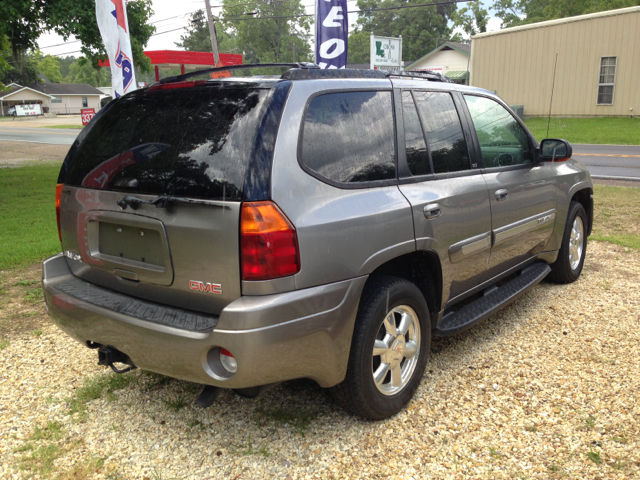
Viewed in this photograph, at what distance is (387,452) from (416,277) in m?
1.02

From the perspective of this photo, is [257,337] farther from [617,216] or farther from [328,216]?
[617,216]

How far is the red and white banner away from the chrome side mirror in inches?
220

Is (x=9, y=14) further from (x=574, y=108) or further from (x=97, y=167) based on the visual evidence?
(x=574, y=108)

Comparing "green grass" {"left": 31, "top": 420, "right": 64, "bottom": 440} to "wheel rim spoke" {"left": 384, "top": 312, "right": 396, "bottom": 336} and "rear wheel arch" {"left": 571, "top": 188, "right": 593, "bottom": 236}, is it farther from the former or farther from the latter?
"rear wheel arch" {"left": 571, "top": 188, "right": 593, "bottom": 236}

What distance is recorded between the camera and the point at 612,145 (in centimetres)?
1748

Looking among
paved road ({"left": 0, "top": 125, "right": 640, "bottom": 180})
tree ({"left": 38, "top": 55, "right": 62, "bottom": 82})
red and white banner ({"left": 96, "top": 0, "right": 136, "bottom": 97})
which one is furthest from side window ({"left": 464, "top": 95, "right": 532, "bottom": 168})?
tree ({"left": 38, "top": 55, "right": 62, "bottom": 82})

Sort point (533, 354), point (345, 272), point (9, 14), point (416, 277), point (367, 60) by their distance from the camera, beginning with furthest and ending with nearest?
point (367, 60), point (9, 14), point (533, 354), point (416, 277), point (345, 272)

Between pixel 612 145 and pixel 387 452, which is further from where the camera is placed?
pixel 612 145

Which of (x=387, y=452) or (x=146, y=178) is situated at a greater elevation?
(x=146, y=178)

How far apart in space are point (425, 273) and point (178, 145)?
63.7 inches

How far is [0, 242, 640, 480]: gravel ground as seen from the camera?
266cm

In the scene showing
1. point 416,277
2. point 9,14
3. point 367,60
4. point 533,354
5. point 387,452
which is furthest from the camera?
point 367,60

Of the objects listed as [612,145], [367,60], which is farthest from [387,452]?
[367,60]

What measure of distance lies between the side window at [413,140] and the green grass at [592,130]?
1713cm
